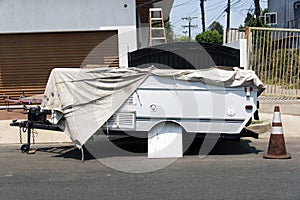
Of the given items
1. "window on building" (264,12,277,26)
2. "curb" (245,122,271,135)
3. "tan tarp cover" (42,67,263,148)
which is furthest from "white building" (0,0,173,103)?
"window on building" (264,12,277,26)

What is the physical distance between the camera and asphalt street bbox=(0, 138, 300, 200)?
635 centimetres

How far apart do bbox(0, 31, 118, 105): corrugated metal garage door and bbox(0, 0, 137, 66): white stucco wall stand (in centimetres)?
32

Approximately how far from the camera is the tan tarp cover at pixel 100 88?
846 cm

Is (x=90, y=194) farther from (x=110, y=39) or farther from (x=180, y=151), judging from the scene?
(x=110, y=39)

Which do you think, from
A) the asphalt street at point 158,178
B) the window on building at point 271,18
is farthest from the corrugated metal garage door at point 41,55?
the window on building at point 271,18

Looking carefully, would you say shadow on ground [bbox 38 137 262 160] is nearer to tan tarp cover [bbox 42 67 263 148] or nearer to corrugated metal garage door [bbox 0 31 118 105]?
tan tarp cover [bbox 42 67 263 148]

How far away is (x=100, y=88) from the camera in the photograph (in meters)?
8.58

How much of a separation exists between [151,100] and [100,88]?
98 centimetres

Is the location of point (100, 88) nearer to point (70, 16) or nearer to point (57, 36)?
point (70, 16)

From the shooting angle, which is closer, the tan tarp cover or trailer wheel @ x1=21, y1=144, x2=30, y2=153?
the tan tarp cover

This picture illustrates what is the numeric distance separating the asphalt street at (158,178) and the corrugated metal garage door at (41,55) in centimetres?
673

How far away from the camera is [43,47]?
15734mm

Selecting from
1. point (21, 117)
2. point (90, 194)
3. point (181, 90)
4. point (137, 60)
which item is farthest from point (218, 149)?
point (21, 117)

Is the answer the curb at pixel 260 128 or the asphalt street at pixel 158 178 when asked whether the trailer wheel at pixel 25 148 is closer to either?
the asphalt street at pixel 158 178
